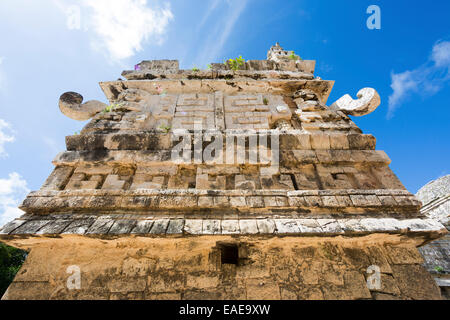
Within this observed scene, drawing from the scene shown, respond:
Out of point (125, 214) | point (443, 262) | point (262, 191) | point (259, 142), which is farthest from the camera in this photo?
point (443, 262)

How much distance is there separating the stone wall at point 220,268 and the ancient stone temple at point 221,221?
1cm

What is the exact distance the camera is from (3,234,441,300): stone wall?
2297 mm

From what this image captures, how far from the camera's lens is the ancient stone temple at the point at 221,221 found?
7.63ft

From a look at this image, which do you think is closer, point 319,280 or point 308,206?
point 319,280

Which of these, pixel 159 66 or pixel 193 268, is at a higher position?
pixel 159 66

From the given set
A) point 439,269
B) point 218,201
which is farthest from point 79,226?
point 439,269

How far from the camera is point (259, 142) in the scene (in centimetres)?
338

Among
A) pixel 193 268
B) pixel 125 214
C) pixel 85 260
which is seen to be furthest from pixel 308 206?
pixel 85 260

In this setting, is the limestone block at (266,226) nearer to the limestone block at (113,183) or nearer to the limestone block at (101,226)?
the limestone block at (101,226)

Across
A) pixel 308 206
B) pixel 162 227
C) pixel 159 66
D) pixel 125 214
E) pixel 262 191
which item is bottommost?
pixel 162 227

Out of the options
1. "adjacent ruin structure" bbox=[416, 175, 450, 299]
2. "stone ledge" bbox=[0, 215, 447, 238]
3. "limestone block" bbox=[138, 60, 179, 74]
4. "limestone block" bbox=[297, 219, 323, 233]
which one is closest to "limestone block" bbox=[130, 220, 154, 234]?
"stone ledge" bbox=[0, 215, 447, 238]

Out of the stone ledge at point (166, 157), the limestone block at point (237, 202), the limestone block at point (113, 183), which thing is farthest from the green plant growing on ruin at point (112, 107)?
the limestone block at point (237, 202)

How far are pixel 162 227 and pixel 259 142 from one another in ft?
6.08

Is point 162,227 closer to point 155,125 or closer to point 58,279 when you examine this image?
point 58,279
